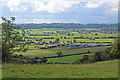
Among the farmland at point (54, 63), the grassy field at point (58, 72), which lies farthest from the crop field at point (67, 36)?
the grassy field at point (58, 72)

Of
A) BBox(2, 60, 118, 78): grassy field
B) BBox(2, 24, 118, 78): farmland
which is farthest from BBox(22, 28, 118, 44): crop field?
BBox(2, 60, 118, 78): grassy field

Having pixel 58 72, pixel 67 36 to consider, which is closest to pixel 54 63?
pixel 58 72

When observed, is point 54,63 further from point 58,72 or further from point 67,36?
point 67,36

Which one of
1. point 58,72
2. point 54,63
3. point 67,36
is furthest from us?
point 67,36

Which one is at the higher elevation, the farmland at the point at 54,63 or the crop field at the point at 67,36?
the crop field at the point at 67,36

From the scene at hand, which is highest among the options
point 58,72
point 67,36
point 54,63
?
point 67,36

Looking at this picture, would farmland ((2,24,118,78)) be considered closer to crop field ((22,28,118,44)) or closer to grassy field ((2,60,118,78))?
grassy field ((2,60,118,78))

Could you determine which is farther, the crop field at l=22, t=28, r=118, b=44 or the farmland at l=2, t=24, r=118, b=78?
the crop field at l=22, t=28, r=118, b=44

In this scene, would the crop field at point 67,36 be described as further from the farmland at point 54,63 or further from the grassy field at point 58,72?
the grassy field at point 58,72

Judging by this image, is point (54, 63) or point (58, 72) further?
point (54, 63)

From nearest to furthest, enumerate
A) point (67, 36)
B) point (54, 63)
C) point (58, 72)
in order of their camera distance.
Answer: point (58, 72)
point (54, 63)
point (67, 36)

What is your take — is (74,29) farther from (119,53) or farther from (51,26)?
(119,53)
